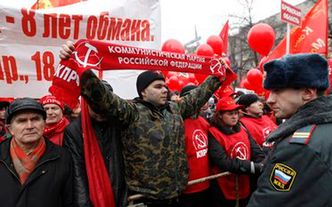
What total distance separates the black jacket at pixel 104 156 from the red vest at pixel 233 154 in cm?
122

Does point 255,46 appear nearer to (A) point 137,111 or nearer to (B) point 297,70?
(A) point 137,111

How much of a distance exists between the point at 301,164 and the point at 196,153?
1808mm

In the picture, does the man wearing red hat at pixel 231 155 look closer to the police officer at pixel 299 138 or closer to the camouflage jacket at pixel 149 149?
the camouflage jacket at pixel 149 149

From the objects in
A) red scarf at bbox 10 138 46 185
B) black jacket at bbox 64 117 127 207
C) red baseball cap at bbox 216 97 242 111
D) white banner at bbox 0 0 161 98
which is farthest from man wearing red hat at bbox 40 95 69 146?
red baseball cap at bbox 216 97 242 111

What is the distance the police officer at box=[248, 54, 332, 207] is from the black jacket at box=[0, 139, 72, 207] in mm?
1336

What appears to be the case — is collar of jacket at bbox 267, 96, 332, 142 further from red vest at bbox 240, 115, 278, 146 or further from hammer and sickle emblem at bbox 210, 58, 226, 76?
red vest at bbox 240, 115, 278, 146

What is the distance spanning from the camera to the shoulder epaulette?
4.70 feet

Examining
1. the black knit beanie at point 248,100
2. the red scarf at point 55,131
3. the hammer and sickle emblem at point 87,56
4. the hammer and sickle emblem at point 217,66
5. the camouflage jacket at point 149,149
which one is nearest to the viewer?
the hammer and sickle emblem at point 87,56

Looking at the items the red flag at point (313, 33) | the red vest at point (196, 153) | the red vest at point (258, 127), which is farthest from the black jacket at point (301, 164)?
the red flag at point (313, 33)

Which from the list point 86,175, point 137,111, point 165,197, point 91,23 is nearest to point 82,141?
point 86,175

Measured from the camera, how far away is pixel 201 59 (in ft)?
10.6

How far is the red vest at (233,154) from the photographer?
336 cm

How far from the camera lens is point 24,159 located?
220cm

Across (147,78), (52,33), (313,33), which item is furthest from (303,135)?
(313,33)
